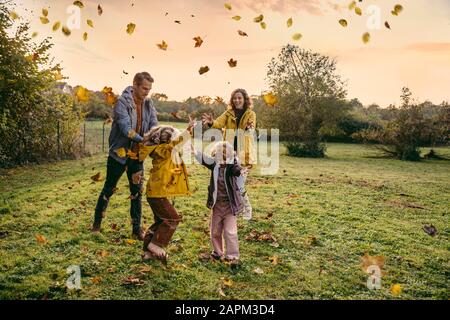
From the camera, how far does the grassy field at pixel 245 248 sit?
412 centimetres

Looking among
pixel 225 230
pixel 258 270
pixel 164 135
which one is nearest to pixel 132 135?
pixel 164 135

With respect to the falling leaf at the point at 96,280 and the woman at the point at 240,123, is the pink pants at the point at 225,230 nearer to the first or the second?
the woman at the point at 240,123

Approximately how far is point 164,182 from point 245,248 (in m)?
1.54

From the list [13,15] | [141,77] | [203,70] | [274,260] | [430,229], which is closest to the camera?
[274,260]

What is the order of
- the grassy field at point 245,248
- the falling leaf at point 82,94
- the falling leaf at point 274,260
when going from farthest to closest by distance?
the falling leaf at point 82,94
the falling leaf at point 274,260
the grassy field at point 245,248

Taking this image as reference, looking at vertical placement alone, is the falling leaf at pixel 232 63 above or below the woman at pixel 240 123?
Result: above

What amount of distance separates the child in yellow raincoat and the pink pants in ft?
1.47

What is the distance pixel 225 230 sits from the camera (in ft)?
15.9

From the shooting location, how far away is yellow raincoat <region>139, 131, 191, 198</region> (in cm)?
465

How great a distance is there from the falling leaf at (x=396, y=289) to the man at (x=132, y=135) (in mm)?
3171

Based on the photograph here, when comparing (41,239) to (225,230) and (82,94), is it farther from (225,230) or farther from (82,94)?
(225,230)

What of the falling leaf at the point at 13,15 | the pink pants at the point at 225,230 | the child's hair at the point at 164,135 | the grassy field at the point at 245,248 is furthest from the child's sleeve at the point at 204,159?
the falling leaf at the point at 13,15
